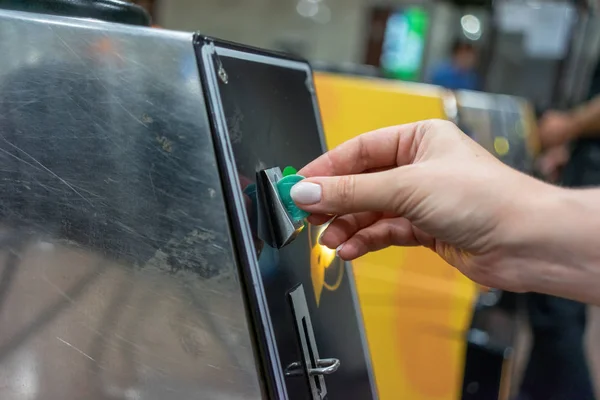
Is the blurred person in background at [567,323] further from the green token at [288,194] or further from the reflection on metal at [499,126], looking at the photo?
the green token at [288,194]

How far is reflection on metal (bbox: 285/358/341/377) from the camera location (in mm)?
588

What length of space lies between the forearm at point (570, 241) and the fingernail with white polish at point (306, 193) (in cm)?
20

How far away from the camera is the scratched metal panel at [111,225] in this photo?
1.80ft

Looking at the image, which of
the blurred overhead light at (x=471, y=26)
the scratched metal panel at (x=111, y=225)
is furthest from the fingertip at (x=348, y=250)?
the blurred overhead light at (x=471, y=26)

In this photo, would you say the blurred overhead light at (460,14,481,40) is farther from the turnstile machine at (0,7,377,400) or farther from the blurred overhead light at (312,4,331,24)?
the turnstile machine at (0,7,377,400)

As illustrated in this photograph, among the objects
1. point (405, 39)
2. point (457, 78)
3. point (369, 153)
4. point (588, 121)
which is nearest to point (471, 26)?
point (405, 39)

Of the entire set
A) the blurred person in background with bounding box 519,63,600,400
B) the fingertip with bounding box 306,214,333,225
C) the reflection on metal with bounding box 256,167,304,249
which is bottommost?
the blurred person in background with bounding box 519,63,600,400

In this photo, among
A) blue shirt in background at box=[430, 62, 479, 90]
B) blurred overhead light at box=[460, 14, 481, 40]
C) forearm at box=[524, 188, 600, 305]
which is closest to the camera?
forearm at box=[524, 188, 600, 305]

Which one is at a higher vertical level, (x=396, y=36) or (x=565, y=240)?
(x=396, y=36)

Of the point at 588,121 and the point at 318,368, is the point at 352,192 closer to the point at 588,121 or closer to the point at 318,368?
the point at 318,368

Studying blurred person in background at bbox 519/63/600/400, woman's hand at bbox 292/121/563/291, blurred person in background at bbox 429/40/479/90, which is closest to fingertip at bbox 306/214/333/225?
woman's hand at bbox 292/121/563/291

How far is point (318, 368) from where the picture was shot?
63cm

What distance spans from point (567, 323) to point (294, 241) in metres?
1.17

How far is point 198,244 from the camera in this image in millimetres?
549
